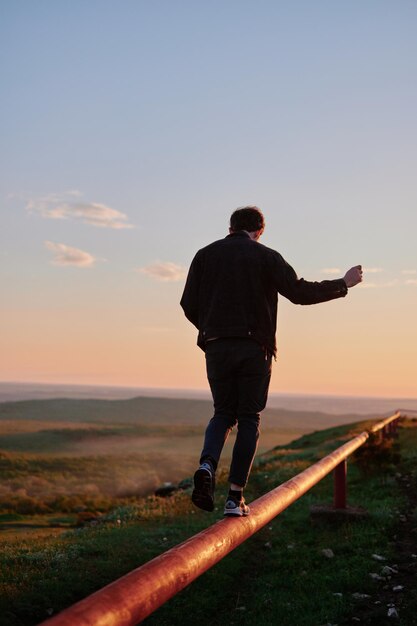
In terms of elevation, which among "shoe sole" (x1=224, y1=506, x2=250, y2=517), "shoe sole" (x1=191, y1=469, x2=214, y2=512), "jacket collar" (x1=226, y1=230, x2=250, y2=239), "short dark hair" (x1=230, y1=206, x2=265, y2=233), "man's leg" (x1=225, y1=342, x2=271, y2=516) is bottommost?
"shoe sole" (x1=224, y1=506, x2=250, y2=517)

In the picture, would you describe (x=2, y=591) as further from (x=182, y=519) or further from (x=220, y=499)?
(x=220, y=499)

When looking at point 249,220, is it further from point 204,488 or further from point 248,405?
point 204,488

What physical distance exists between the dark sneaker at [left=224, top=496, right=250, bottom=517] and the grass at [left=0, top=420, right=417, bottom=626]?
2.31m

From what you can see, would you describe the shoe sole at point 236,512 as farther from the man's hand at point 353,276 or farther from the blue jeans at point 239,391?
the man's hand at point 353,276

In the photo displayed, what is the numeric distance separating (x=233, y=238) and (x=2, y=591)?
15.1 feet

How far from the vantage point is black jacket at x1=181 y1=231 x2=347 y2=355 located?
466cm

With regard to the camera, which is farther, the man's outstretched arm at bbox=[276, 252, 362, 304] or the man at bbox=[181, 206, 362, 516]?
the man's outstretched arm at bbox=[276, 252, 362, 304]

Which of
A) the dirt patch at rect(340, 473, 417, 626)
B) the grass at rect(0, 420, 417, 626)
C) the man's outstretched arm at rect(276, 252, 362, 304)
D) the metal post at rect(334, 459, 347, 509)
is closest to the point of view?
the man's outstretched arm at rect(276, 252, 362, 304)

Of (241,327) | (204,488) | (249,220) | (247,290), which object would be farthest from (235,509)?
(249,220)

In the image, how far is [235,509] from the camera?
435cm

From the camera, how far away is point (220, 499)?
1377cm

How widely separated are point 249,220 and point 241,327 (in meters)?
0.94

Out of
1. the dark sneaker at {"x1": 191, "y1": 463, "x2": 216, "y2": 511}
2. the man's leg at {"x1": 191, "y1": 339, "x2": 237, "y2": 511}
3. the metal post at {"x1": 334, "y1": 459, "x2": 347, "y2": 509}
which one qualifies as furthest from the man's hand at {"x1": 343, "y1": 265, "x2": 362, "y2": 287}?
the metal post at {"x1": 334, "y1": 459, "x2": 347, "y2": 509}

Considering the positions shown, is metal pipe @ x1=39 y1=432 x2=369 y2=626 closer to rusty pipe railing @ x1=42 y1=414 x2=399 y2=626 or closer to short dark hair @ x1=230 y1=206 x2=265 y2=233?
rusty pipe railing @ x1=42 y1=414 x2=399 y2=626
